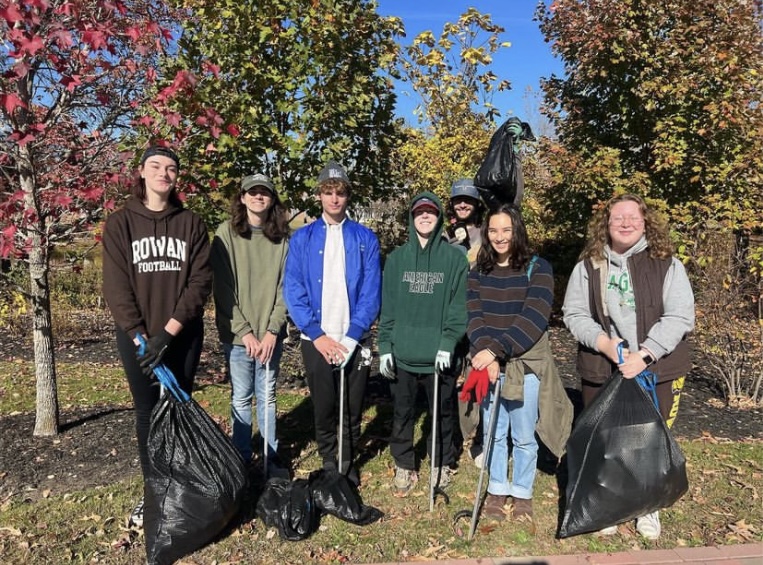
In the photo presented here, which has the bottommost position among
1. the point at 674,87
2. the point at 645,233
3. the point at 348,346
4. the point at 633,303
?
the point at 348,346

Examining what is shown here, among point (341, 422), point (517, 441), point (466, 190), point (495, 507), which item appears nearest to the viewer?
point (517, 441)

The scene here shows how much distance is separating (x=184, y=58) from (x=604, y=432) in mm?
4112

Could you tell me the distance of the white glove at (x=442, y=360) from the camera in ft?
11.2

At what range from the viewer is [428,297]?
11.4 feet

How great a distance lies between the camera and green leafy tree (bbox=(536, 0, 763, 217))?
6.03 m

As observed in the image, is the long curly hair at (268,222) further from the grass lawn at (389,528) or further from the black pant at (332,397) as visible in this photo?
the grass lawn at (389,528)

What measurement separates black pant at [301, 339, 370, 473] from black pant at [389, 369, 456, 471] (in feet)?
0.80

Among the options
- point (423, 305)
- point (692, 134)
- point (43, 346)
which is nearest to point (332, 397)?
point (423, 305)

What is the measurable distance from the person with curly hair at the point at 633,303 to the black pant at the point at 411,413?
91cm

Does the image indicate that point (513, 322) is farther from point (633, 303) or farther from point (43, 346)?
point (43, 346)

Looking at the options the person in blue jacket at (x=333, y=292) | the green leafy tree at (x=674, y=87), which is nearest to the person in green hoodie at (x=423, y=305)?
the person in blue jacket at (x=333, y=292)

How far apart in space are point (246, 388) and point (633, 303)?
241 cm

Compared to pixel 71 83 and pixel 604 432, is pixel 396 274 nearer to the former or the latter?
pixel 604 432

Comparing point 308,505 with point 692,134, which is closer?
point 308,505
